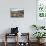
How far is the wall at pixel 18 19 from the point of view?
734cm

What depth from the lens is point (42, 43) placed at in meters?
6.98

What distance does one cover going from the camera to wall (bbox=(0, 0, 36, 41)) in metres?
7.34

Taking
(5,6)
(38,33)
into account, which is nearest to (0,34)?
(5,6)

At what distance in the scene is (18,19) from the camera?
741 centimetres

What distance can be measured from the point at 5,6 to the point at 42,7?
169 centimetres

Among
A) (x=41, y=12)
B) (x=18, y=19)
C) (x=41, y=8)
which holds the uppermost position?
(x=41, y=8)

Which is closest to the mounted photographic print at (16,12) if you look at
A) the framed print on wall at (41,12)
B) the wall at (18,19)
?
the wall at (18,19)

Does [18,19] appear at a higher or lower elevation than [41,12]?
lower

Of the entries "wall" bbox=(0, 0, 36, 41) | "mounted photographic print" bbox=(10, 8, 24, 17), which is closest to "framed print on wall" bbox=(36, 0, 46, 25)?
"wall" bbox=(0, 0, 36, 41)

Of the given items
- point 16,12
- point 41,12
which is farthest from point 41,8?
point 16,12

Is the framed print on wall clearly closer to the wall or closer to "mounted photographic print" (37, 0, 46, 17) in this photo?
"mounted photographic print" (37, 0, 46, 17)

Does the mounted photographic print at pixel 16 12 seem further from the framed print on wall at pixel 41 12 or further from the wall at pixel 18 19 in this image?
the framed print on wall at pixel 41 12

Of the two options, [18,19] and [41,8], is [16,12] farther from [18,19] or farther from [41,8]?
[41,8]

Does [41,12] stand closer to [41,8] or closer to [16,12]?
[41,8]
